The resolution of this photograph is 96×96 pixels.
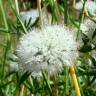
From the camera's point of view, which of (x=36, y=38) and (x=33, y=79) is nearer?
(x=36, y=38)

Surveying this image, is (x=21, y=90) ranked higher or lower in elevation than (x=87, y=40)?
lower

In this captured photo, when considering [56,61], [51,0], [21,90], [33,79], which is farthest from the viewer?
[33,79]

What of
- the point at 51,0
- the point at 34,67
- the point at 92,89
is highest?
the point at 51,0

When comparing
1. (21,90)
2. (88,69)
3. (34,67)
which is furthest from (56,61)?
(21,90)

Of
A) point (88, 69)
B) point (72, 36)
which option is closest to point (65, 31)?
point (72, 36)

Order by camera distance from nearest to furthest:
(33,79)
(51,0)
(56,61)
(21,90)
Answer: (56,61)
(51,0)
(21,90)
(33,79)

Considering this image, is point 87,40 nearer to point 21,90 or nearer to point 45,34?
point 45,34
